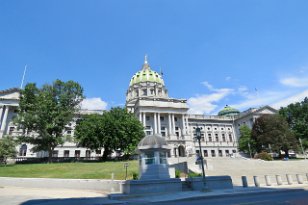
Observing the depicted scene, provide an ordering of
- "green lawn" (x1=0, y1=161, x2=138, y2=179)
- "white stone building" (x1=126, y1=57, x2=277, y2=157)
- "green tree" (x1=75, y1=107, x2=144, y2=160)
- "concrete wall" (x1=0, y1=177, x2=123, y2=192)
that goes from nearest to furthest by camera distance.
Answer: "concrete wall" (x1=0, y1=177, x2=123, y2=192)
"green lawn" (x1=0, y1=161, x2=138, y2=179)
"green tree" (x1=75, y1=107, x2=144, y2=160)
"white stone building" (x1=126, y1=57, x2=277, y2=157)

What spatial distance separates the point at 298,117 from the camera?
66562 mm

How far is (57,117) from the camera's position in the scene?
145 ft

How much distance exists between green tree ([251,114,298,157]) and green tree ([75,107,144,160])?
31.0 m

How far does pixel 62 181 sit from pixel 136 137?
25.3m

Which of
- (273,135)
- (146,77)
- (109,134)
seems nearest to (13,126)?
(109,134)

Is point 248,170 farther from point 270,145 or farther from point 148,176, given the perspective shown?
point 270,145

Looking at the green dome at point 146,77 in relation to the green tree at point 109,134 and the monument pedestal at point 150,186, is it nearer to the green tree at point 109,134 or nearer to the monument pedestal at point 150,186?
the green tree at point 109,134

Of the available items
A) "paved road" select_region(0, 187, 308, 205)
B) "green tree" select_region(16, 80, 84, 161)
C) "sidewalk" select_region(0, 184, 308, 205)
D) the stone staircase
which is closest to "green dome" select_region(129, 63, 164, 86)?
"green tree" select_region(16, 80, 84, 161)

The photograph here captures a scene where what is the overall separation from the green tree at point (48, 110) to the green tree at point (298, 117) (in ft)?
187

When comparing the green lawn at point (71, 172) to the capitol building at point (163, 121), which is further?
the capitol building at point (163, 121)

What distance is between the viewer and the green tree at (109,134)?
46.9 meters

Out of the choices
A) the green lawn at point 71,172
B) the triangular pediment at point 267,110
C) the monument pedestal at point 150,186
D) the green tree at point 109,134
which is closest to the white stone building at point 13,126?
the green tree at point 109,134

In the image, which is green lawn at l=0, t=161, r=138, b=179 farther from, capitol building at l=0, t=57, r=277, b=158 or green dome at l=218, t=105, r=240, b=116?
green dome at l=218, t=105, r=240, b=116

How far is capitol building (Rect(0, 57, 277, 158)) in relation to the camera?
6500 centimetres
